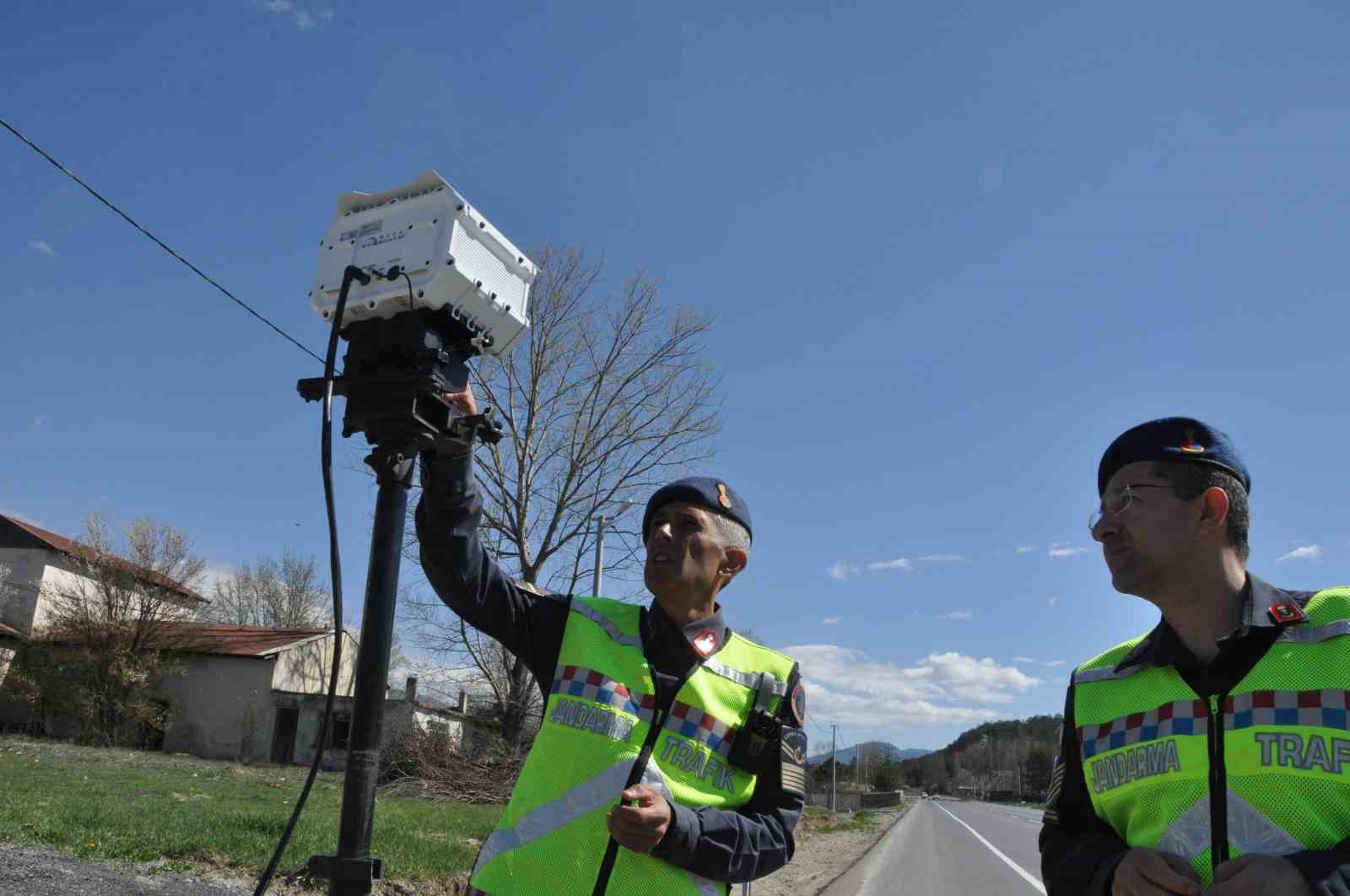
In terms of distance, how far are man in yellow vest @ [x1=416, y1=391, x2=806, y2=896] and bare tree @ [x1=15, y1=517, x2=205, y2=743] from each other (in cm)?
3834

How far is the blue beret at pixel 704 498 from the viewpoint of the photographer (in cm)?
273

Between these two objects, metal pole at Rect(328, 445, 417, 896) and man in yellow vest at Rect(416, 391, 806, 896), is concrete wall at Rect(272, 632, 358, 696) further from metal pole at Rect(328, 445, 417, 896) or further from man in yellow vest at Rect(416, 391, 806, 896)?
metal pole at Rect(328, 445, 417, 896)

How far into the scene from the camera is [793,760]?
7.96 feet

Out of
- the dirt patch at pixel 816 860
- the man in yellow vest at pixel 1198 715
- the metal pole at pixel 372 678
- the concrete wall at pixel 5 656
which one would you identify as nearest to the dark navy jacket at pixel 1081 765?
the man in yellow vest at pixel 1198 715

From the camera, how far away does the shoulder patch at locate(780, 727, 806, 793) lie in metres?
2.38

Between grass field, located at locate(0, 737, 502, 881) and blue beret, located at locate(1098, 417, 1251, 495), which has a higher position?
blue beret, located at locate(1098, 417, 1251, 495)

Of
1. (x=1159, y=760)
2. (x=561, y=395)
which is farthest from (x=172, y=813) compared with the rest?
(x=561, y=395)

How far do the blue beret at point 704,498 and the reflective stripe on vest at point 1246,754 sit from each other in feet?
3.72

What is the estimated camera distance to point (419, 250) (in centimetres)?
→ 213

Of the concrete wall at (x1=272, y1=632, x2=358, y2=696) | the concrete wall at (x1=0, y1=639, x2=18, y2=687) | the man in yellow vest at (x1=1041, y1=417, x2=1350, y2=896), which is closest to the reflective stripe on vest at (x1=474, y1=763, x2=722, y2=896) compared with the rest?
the man in yellow vest at (x1=1041, y1=417, x2=1350, y2=896)

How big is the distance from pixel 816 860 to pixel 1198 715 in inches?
690

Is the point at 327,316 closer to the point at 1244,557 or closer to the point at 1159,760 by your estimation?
the point at 1159,760

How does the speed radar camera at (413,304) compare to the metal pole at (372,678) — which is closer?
the metal pole at (372,678)

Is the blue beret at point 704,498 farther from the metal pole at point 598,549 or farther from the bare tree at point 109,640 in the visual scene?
the bare tree at point 109,640
